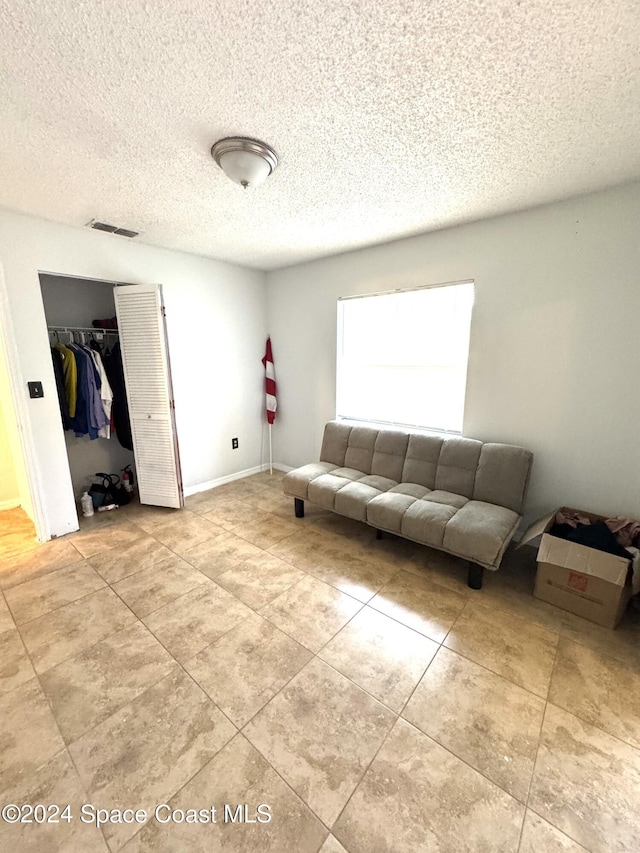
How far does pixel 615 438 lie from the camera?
2.19 meters

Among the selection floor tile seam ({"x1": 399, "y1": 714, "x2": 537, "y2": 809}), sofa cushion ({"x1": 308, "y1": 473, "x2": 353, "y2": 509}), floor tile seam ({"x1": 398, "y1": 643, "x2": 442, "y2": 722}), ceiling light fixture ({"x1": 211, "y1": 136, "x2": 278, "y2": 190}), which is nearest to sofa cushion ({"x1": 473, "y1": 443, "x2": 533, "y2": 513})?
sofa cushion ({"x1": 308, "y1": 473, "x2": 353, "y2": 509})

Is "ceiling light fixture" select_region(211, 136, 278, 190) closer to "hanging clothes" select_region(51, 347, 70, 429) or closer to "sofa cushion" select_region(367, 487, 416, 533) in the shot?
"sofa cushion" select_region(367, 487, 416, 533)

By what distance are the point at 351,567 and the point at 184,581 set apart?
1.14 m

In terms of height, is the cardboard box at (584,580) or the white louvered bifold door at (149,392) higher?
the white louvered bifold door at (149,392)

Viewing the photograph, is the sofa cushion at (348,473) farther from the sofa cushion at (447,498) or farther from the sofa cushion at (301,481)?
the sofa cushion at (447,498)

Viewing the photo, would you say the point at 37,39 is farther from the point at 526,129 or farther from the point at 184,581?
the point at 184,581

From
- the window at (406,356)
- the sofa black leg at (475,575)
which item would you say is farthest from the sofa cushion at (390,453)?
the sofa black leg at (475,575)

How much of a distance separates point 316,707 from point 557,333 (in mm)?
2655

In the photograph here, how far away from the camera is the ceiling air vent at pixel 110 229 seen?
2568 mm

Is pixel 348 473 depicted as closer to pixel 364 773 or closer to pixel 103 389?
pixel 364 773

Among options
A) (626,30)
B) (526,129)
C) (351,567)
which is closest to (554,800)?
(351,567)

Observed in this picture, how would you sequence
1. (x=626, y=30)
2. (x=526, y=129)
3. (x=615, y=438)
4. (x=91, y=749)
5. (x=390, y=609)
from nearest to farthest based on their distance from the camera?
(x=626, y=30), (x=91, y=749), (x=526, y=129), (x=390, y=609), (x=615, y=438)

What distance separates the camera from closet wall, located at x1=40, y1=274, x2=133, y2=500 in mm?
3158

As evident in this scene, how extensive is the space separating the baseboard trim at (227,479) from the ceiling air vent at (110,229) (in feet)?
8.03
